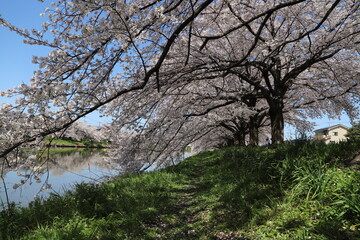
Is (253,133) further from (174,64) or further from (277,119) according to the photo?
(174,64)

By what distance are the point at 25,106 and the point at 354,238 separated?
5.14 meters

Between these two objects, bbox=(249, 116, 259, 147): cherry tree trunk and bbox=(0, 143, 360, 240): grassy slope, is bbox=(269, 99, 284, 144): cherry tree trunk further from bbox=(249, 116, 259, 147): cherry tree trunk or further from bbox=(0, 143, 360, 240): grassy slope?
bbox=(0, 143, 360, 240): grassy slope

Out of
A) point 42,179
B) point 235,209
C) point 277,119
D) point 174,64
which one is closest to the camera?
point 235,209

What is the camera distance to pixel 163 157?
454 inches

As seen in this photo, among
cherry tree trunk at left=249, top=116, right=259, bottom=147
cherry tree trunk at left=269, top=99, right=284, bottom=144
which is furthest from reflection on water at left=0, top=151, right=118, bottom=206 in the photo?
cherry tree trunk at left=249, top=116, right=259, bottom=147

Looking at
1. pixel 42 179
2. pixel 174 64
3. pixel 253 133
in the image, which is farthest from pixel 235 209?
pixel 42 179

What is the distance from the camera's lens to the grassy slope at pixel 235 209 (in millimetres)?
3077

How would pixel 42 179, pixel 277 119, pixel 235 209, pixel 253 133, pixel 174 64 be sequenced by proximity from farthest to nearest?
pixel 42 179 → pixel 253 133 → pixel 277 119 → pixel 174 64 → pixel 235 209

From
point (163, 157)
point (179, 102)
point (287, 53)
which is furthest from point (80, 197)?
point (287, 53)

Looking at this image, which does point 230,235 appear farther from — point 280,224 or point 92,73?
point 92,73

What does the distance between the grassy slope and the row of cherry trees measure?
4.93 ft

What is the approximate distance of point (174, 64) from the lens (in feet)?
24.2

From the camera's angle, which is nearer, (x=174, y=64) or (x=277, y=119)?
(x=174, y=64)

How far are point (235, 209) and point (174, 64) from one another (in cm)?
480
